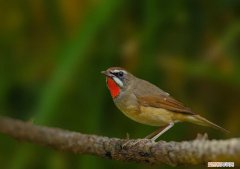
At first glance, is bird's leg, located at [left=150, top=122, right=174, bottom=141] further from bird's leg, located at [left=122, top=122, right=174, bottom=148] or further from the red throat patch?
the red throat patch

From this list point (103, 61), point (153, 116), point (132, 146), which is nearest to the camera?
point (132, 146)

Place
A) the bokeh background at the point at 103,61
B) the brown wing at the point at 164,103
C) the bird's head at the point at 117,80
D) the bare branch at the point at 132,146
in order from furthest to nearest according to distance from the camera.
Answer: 1. the bokeh background at the point at 103,61
2. the bird's head at the point at 117,80
3. the brown wing at the point at 164,103
4. the bare branch at the point at 132,146

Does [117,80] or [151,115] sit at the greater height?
[117,80]

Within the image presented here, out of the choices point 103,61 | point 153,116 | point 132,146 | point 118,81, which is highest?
point 103,61

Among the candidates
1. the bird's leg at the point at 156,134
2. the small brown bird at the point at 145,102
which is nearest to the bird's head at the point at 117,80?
the small brown bird at the point at 145,102

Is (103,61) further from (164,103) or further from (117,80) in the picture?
(164,103)

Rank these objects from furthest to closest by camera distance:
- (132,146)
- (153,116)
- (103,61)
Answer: (103,61) < (153,116) < (132,146)

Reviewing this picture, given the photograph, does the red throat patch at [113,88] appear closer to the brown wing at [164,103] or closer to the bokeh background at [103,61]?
the brown wing at [164,103]

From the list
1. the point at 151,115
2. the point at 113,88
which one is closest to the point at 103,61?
the point at 113,88
